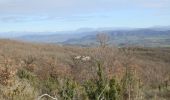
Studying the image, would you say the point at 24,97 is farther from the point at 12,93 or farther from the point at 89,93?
the point at 89,93

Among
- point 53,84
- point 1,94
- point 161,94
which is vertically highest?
point 1,94

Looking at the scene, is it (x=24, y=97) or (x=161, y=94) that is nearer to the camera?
(x=24, y=97)

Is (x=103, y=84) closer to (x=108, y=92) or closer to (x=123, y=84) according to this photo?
(x=108, y=92)

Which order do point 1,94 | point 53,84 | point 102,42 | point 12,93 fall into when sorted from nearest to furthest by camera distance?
1. point 12,93
2. point 1,94
3. point 53,84
4. point 102,42

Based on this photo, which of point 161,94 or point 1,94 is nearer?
point 1,94

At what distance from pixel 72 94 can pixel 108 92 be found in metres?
2.28

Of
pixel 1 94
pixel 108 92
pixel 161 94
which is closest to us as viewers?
pixel 1 94

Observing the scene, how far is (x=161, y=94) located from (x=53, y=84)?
13118 millimetres

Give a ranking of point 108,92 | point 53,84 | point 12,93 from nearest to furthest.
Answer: point 12,93, point 108,92, point 53,84

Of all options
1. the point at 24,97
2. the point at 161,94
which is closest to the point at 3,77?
the point at 24,97

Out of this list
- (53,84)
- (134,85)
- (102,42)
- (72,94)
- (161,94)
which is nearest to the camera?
(72,94)

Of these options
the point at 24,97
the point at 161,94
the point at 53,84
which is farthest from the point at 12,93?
the point at 161,94

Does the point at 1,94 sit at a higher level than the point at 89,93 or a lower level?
higher

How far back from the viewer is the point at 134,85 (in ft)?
59.4
